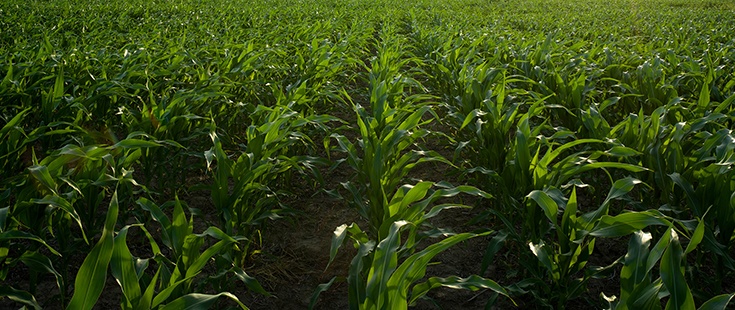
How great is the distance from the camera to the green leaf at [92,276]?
3.72 ft

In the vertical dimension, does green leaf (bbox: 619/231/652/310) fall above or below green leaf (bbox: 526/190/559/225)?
above

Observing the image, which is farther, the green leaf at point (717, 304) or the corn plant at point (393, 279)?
the corn plant at point (393, 279)

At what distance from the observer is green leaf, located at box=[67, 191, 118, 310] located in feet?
3.72

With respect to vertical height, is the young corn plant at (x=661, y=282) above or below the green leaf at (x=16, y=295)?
above

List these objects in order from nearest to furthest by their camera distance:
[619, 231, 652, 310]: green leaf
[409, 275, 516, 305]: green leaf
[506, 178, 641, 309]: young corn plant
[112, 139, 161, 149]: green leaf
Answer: [619, 231, 652, 310]: green leaf → [409, 275, 516, 305]: green leaf → [506, 178, 641, 309]: young corn plant → [112, 139, 161, 149]: green leaf

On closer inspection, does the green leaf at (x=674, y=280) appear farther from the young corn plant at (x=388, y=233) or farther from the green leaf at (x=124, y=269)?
the green leaf at (x=124, y=269)

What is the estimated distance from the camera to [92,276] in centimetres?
116

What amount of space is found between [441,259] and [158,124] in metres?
1.54

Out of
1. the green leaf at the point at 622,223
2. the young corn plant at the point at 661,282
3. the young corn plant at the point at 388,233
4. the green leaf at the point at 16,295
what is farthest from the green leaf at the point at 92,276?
the green leaf at the point at 622,223

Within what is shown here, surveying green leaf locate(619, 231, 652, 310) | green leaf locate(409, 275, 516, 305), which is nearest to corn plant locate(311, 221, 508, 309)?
green leaf locate(409, 275, 516, 305)

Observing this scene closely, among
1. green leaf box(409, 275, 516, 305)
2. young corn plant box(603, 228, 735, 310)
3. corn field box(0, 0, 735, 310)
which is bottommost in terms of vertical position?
corn field box(0, 0, 735, 310)

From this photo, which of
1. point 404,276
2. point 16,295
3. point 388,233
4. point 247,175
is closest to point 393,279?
point 404,276

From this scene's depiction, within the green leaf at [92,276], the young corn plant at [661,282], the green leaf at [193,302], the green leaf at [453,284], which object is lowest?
the green leaf at [453,284]

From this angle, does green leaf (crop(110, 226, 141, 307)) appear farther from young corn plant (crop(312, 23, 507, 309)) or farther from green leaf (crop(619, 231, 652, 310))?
green leaf (crop(619, 231, 652, 310))
